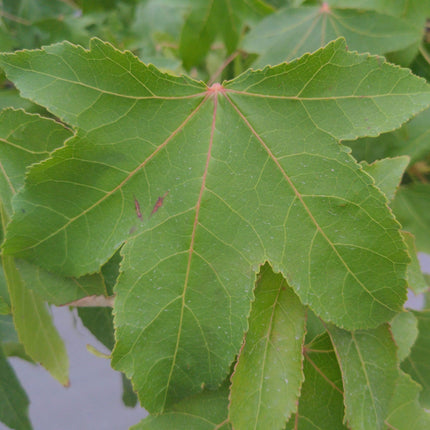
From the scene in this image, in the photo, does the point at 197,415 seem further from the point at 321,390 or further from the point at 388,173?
the point at 388,173

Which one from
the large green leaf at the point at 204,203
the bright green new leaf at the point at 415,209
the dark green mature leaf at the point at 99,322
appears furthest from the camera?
the bright green new leaf at the point at 415,209

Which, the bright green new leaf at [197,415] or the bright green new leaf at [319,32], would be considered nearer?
the bright green new leaf at [197,415]

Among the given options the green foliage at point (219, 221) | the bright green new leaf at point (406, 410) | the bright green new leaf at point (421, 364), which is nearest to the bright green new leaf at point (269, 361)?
the green foliage at point (219, 221)

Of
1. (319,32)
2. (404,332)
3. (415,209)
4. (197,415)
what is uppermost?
(319,32)

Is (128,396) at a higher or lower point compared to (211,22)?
lower

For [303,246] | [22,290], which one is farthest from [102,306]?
[303,246]

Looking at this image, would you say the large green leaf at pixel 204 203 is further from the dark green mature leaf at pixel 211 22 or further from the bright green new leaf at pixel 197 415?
the dark green mature leaf at pixel 211 22

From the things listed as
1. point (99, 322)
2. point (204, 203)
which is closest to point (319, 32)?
point (204, 203)
